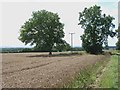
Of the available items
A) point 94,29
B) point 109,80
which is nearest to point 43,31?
point 94,29

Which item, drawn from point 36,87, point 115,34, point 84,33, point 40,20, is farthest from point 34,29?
point 36,87

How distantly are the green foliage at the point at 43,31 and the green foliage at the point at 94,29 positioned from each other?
8.40 metres

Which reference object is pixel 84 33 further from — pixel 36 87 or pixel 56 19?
pixel 36 87

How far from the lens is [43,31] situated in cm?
9669

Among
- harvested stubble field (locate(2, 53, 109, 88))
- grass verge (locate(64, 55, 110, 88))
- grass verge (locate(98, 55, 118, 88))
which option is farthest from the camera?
grass verge (locate(98, 55, 118, 88))

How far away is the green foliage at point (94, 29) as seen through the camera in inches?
3949

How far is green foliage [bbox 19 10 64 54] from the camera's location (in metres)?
95.3

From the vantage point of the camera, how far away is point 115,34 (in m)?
105

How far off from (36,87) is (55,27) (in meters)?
80.9

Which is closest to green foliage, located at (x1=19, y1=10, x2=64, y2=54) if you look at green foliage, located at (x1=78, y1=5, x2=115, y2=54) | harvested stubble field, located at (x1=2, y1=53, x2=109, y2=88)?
green foliage, located at (x1=78, y1=5, x2=115, y2=54)

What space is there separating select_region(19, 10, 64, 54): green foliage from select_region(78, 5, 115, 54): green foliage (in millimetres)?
8399

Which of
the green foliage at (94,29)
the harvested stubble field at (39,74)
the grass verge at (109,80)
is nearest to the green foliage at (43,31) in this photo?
the green foliage at (94,29)

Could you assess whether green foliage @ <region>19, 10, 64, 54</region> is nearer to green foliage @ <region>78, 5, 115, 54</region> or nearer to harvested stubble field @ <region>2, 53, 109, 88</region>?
green foliage @ <region>78, 5, 115, 54</region>

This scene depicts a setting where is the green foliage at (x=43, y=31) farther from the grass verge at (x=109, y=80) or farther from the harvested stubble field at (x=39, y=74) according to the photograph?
the grass verge at (x=109, y=80)
